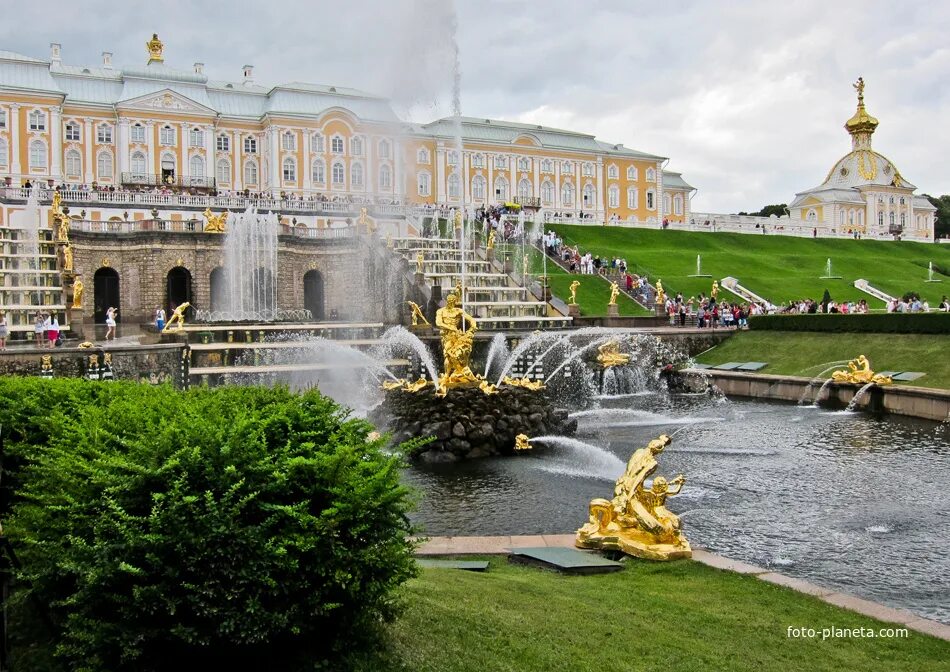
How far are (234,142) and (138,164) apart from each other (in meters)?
8.39

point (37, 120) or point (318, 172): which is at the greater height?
point (37, 120)

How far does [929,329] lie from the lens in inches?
1193

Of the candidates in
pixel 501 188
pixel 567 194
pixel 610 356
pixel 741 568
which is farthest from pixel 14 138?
pixel 741 568

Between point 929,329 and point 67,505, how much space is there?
101 ft

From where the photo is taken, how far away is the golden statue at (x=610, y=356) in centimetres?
3394

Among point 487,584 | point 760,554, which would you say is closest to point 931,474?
point 760,554

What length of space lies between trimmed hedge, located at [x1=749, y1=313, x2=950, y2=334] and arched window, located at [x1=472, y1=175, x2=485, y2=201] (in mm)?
51433

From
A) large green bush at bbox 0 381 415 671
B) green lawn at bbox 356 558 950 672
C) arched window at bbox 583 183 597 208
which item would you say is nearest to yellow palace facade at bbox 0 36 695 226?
arched window at bbox 583 183 597 208

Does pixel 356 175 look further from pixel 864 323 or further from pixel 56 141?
pixel 864 323

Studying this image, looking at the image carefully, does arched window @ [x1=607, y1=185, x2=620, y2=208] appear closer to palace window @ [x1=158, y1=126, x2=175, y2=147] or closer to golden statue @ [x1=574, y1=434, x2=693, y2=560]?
palace window @ [x1=158, y1=126, x2=175, y2=147]

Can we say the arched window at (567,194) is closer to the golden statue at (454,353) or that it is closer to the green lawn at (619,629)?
the golden statue at (454,353)

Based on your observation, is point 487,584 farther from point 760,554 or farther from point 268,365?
point 268,365

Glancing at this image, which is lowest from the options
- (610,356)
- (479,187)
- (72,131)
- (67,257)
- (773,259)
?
(610,356)

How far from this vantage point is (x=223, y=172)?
74.8 meters
